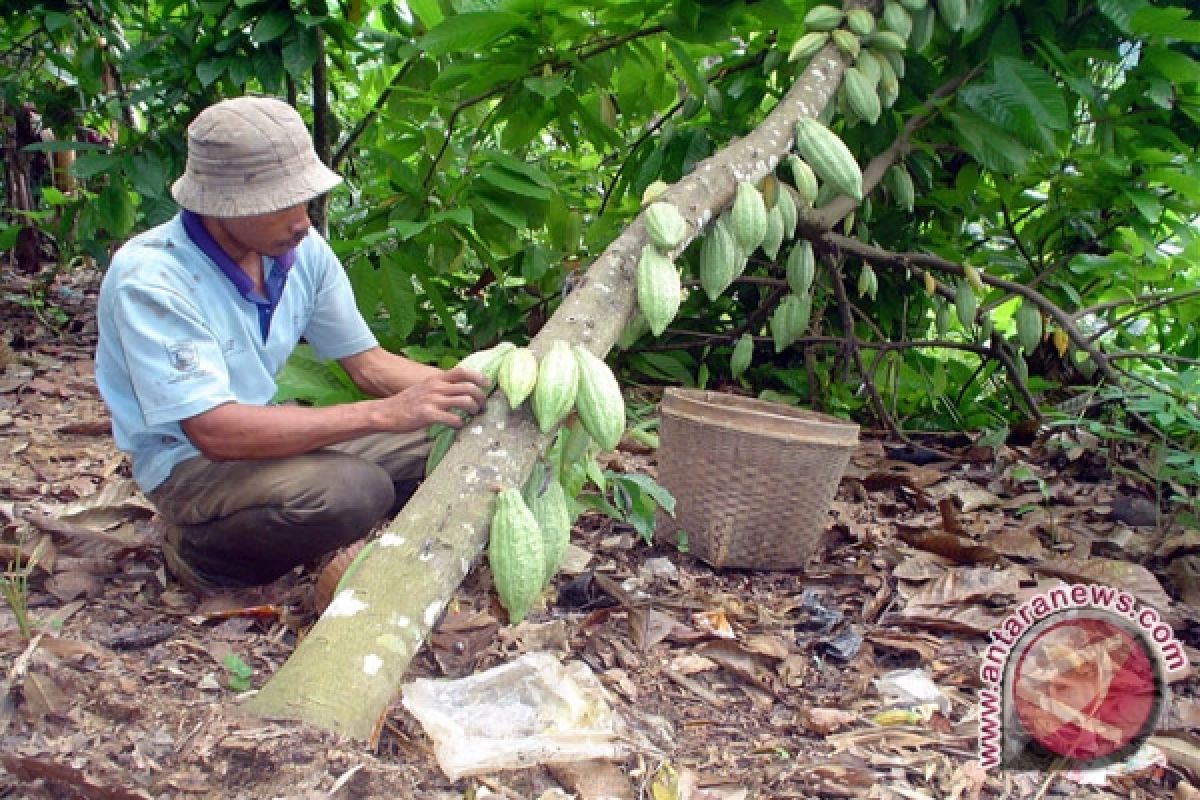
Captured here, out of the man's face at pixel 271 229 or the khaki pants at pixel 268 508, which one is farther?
the khaki pants at pixel 268 508

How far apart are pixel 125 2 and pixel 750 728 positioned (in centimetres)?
343

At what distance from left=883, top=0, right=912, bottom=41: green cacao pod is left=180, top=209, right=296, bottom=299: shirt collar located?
4.94 ft

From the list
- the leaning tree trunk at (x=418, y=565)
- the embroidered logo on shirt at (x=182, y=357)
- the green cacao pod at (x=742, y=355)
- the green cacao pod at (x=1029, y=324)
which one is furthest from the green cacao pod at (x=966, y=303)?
the embroidered logo on shirt at (x=182, y=357)

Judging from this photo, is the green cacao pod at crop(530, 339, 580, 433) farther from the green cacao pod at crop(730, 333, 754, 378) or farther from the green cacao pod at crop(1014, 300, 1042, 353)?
the green cacao pod at crop(1014, 300, 1042, 353)

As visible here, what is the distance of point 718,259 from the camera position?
6.41ft

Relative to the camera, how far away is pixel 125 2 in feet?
12.1

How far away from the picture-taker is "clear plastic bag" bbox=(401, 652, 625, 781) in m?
1.33

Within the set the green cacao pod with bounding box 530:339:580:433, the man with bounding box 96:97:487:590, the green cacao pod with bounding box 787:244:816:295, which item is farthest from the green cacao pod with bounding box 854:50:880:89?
the green cacao pod with bounding box 530:339:580:433

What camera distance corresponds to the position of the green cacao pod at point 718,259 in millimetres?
1955

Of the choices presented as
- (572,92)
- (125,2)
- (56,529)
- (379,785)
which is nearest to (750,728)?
(379,785)

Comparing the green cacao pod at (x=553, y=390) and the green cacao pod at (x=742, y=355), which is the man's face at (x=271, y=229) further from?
the green cacao pod at (x=742, y=355)

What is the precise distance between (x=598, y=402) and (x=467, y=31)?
1.31m

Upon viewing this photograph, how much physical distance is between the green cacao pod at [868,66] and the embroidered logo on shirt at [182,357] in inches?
64.6

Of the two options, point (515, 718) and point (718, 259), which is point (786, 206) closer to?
point (718, 259)
